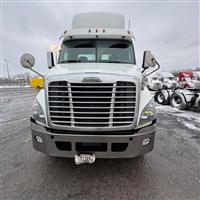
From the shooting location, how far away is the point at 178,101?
9219 millimetres

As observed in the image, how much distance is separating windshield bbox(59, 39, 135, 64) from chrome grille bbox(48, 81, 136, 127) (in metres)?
1.36

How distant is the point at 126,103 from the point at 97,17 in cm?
378

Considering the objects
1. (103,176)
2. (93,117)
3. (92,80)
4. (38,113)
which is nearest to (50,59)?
(38,113)

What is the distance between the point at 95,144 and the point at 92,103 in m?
0.66

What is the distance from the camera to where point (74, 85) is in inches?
94.4

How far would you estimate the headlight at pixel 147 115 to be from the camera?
2.50 metres

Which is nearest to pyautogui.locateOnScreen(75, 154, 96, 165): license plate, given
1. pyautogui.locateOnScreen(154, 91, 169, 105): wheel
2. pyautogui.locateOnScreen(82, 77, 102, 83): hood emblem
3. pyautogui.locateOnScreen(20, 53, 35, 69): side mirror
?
pyautogui.locateOnScreen(82, 77, 102, 83): hood emblem

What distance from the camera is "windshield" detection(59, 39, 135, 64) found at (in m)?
3.65

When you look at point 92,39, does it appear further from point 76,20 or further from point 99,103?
point 99,103

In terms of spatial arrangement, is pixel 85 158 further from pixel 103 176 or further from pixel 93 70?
pixel 93 70

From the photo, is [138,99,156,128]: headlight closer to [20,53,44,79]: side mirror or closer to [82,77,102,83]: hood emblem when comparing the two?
[82,77,102,83]: hood emblem

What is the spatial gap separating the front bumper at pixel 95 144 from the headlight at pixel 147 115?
87 millimetres

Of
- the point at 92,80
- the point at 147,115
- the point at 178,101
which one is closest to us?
the point at 92,80

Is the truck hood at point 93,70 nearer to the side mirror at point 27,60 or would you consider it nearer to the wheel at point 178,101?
the side mirror at point 27,60
